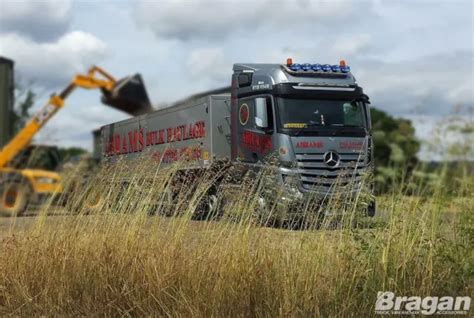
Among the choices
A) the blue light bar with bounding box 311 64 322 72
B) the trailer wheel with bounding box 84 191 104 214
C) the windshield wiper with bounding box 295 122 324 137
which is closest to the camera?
the trailer wheel with bounding box 84 191 104 214

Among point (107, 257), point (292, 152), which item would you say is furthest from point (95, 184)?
point (292, 152)

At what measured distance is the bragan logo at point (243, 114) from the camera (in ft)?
46.4

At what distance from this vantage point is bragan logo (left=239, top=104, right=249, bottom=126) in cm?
1415

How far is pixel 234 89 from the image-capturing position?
1466 cm

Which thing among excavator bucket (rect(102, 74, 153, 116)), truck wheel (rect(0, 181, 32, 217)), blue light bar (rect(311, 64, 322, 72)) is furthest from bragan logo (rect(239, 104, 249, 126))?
excavator bucket (rect(102, 74, 153, 116))

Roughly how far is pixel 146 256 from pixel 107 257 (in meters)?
0.42

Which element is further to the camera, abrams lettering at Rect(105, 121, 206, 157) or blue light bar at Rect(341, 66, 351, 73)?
abrams lettering at Rect(105, 121, 206, 157)

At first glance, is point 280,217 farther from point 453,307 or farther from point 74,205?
point 74,205

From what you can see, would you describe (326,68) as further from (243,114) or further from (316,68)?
(243,114)

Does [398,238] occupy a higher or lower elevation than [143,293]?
higher

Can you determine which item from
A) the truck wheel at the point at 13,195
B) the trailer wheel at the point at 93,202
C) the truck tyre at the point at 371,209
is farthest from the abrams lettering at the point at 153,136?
the truck tyre at the point at 371,209

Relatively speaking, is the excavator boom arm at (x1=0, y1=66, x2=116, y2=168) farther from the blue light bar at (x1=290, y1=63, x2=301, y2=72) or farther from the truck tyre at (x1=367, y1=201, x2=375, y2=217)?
the truck tyre at (x1=367, y1=201, x2=375, y2=217)

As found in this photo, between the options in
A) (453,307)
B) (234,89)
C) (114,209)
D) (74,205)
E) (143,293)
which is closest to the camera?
(453,307)

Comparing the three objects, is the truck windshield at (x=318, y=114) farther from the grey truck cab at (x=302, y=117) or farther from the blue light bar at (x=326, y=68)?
the blue light bar at (x=326, y=68)
